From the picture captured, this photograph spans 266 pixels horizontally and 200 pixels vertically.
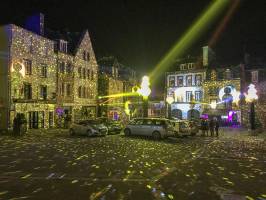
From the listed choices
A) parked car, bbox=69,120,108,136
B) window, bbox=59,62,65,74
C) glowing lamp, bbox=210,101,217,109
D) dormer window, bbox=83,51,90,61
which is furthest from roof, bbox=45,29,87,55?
glowing lamp, bbox=210,101,217,109

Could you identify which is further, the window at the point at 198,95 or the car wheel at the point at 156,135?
→ the window at the point at 198,95

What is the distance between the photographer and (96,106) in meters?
50.1

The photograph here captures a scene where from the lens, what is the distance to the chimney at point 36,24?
127ft

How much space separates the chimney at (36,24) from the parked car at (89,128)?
16.9 m

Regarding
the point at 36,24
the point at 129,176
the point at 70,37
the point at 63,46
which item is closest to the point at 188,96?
the point at 70,37

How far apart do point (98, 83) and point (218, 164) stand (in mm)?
41161

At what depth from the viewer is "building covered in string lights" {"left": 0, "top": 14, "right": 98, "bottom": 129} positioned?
1286 inches

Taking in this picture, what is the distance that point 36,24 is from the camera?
38844mm

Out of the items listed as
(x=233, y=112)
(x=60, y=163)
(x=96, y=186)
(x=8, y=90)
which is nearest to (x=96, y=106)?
(x=8, y=90)

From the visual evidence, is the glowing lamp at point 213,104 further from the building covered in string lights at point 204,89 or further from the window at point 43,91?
the window at point 43,91

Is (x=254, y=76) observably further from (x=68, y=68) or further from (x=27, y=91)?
(x=27, y=91)

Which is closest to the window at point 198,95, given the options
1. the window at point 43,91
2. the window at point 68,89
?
the window at point 68,89

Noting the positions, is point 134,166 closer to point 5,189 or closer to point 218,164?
point 218,164

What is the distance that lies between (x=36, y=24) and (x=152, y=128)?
22.8 metres
